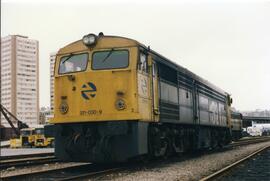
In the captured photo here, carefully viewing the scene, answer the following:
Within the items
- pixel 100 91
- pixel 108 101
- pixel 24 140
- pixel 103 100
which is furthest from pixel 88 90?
pixel 24 140

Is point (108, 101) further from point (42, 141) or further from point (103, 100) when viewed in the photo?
point (42, 141)

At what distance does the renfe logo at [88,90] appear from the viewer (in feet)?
37.5

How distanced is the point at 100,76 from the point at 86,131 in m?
1.60

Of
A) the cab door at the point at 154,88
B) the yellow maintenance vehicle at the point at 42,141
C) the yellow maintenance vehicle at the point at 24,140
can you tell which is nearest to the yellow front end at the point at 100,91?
the cab door at the point at 154,88

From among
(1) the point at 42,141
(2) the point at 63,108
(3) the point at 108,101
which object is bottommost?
(1) the point at 42,141

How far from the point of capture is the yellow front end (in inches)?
435

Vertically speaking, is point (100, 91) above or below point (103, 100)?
above

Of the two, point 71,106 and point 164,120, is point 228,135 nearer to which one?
point 164,120

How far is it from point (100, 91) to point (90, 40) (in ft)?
5.51

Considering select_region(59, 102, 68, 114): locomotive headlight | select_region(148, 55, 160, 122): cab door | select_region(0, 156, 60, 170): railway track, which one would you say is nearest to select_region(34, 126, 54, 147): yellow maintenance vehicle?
select_region(0, 156, 60, 170): railway track

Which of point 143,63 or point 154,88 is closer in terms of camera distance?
point 143,63

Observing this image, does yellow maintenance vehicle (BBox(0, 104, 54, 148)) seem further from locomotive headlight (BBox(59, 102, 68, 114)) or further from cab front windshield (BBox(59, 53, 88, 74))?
locomotive headlight (BBox(59, 102, 68, 114))

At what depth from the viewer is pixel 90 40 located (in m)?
12.0

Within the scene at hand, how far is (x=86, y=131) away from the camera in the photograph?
1132 centimetres
